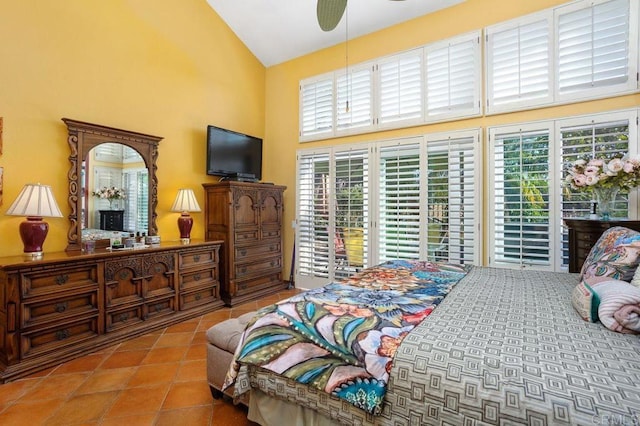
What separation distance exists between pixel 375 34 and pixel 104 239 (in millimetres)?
3990

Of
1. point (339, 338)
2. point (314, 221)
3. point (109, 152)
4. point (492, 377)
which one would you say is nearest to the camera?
point (492, 377)

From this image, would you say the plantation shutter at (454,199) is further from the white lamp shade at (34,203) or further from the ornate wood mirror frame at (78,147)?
the white lamp shade at (34,203)

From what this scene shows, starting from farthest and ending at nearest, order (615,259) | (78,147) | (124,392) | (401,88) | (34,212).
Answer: (401,88)
(78,147)
(34,212)
(124,392)
(615,259)

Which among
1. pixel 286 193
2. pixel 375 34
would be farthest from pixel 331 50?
pixel 286 193

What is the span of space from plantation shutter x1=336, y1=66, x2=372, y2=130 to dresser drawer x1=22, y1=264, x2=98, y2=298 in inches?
127

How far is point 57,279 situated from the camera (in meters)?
2.34

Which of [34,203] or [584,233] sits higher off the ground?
[34,203]

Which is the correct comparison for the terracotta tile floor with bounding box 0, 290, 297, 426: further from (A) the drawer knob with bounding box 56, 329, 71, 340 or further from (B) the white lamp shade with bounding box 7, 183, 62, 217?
(B) the white lamp shade with bounding box 7, 183, 62, 217

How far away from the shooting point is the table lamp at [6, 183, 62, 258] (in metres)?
2.30

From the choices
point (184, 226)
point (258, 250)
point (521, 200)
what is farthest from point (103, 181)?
point (521, 200)

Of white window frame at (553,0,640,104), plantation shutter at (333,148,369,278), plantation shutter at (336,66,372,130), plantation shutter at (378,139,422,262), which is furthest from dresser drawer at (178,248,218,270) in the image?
white window frame at (553,0,640,104)

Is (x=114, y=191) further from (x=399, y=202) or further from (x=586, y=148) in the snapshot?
(x=586, y=148)

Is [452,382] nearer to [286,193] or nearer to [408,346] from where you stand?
[408,346]

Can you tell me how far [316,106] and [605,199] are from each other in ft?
11.0
